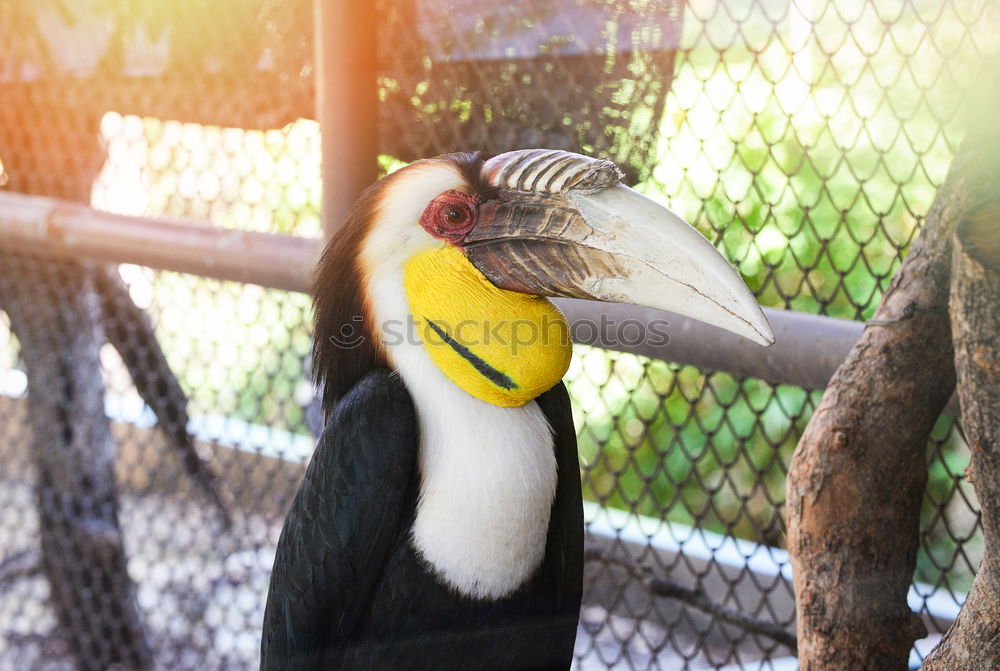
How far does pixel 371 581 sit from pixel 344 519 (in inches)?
2.8

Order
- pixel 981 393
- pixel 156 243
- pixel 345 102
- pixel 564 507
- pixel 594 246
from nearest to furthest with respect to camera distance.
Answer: pixel 981 393
pixel 594 246
pixel 564 507
pixel 345 102
pixel 156 243

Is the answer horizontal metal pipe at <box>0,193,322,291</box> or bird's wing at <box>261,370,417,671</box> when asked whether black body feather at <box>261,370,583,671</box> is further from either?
horizontal metal pipe at <box>0,193,322,291</box>

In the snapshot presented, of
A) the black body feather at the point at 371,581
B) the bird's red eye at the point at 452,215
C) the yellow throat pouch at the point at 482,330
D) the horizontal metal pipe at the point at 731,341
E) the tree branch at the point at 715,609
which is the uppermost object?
the bird's red eye at the point at 452,215

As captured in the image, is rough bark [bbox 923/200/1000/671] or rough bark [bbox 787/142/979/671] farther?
rough bark [bbox 787/142/979/671]

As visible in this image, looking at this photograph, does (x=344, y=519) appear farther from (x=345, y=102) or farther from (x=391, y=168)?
(x=391, y=168)

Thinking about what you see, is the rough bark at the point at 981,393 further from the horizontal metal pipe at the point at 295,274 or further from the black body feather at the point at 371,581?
the black body feather at the point at 371,581

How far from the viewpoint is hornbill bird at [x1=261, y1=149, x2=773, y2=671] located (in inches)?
35.7

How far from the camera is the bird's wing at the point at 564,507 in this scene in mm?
1025

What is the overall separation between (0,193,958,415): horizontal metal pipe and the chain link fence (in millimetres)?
204

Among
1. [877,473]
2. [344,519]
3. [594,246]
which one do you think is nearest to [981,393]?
[877,473]

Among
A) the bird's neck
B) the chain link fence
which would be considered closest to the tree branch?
the chain link fence

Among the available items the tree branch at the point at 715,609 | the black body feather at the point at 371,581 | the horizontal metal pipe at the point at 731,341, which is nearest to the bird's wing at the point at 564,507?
the black body feather at the point at 371,581

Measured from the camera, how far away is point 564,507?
103 cm

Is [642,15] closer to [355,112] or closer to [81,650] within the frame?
[355,112]
